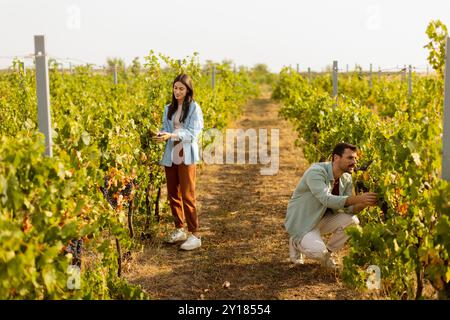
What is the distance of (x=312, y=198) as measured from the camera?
4.30 m

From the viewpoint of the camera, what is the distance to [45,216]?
258 cm

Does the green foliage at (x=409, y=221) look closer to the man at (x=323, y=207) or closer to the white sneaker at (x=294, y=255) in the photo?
the man at (x=323, y=207)

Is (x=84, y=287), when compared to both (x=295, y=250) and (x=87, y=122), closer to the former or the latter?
(x=87, y=122)

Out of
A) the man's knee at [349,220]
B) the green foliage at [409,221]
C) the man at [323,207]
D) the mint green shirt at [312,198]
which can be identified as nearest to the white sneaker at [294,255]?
the man at [323,207]

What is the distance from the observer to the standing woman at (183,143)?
4797 millimetres

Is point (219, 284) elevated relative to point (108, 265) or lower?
lower

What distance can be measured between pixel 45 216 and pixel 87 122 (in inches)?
61.5

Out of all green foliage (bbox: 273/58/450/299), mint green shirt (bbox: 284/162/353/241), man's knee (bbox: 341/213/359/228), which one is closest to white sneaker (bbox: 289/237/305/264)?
mint green shirt (bbox: 284/162/353/241)

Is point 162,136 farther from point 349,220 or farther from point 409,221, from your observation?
point 409,221

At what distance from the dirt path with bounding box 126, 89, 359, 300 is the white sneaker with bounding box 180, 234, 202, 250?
0.06 m

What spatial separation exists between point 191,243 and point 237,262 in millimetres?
521

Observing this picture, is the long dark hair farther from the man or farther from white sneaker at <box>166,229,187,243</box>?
the man
